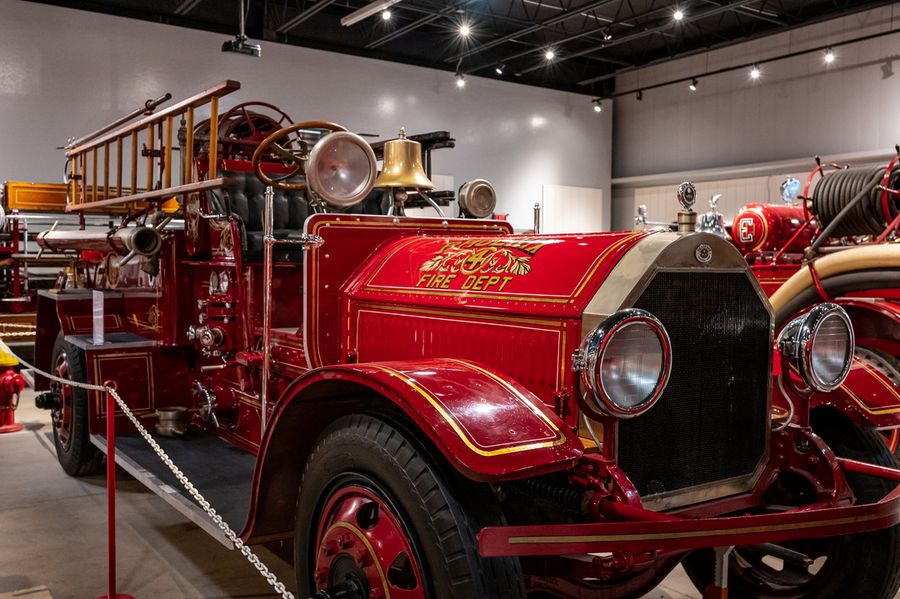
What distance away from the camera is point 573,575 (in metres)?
2.19

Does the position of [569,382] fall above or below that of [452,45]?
below

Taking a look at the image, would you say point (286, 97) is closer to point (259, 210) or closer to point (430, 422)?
point (259, 210)

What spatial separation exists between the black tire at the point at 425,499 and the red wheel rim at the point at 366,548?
0.08 feet

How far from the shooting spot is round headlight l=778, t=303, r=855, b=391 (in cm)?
246

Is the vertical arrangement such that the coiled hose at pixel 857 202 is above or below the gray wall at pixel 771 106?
below

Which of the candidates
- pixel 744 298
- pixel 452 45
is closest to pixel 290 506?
pixel 744 298

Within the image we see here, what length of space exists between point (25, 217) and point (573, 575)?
30.4ft

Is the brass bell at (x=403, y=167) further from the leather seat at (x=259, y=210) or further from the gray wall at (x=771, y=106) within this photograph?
the gray wall at (x=771, y=106)

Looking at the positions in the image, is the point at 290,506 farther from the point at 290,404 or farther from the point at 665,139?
the point at 665,139

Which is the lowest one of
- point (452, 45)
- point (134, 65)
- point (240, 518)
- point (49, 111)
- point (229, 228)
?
point (240, 518)

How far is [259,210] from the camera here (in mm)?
4285

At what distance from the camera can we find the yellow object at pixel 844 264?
496cm

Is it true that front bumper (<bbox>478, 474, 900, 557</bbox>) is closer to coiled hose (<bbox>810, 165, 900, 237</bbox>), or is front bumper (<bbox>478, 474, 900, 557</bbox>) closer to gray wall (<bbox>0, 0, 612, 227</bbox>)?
coiled hose (<bbox>810, 165, 900, 237</bbox>)

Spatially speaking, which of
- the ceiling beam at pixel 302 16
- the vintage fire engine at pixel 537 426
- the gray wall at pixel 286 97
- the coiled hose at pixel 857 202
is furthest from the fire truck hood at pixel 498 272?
the gray wall at pixel 286 97
